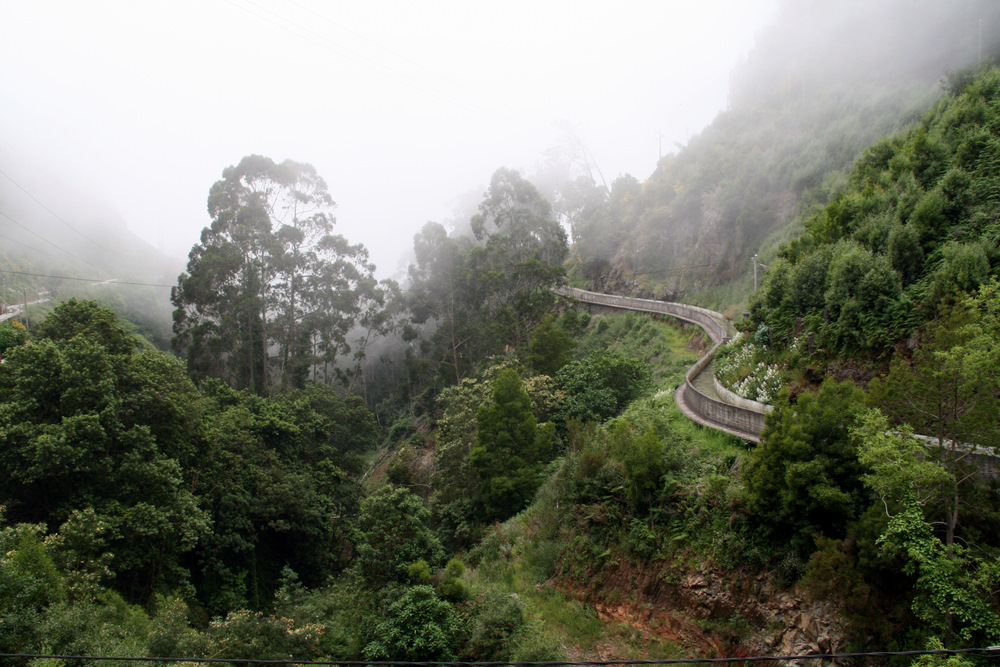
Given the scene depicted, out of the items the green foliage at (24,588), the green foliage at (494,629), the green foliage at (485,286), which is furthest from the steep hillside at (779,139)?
the green foliage at (24,588)

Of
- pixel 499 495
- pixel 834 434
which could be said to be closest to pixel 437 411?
pixel 499 495

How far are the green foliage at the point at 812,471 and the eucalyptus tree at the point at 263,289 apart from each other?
99.2 ft

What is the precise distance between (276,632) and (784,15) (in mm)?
61912

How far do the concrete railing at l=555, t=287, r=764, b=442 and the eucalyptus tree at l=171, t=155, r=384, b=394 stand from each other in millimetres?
19526

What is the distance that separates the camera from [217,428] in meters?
20.8

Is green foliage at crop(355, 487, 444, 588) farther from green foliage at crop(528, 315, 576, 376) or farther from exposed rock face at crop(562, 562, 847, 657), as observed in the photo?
green foliage at crop(528, 315, 576, 376)

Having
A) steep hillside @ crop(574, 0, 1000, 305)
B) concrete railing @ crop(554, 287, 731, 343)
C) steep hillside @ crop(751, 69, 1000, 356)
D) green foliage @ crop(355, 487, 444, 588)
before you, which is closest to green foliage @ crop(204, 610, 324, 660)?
green foliage @ crop(355, 487, 444, 588)

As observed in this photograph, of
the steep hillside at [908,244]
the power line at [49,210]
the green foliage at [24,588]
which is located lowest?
the green foliage at [24,588]

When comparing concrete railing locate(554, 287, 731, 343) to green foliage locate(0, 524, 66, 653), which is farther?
concrete railing locate(554, 287, 731, 343)

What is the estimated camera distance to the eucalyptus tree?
3319 cm

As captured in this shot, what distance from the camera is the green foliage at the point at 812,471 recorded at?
8.70m

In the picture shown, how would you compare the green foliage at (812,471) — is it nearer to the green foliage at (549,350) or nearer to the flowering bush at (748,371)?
the flowering bush at (748,371)

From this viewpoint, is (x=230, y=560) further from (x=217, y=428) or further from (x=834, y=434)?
(x=834, y=434)

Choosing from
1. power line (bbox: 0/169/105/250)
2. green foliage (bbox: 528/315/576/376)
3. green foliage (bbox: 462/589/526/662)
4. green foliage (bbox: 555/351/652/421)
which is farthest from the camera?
power line (bbox: 0/169/105/250)
